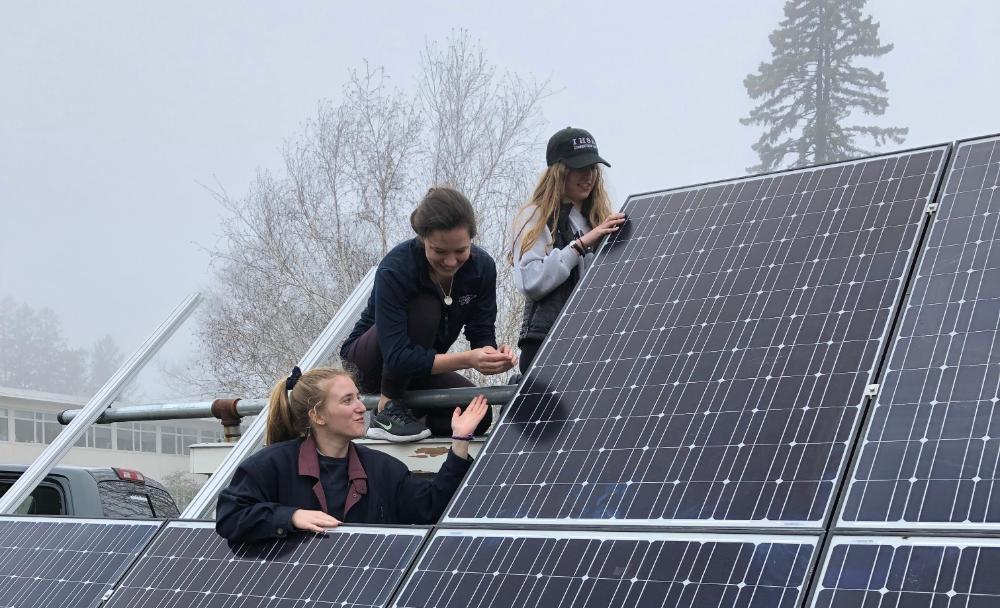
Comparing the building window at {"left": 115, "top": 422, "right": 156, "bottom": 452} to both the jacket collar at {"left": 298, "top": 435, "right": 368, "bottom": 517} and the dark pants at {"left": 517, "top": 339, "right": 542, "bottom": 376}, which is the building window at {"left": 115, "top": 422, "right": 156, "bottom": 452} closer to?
the dark pants at {"left": 517, "top": 339, "right": 542, "bottom": 376}

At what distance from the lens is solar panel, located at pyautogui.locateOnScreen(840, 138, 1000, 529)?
3275 millimetres

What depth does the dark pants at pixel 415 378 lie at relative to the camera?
564 centimetres

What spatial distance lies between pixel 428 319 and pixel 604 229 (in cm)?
92

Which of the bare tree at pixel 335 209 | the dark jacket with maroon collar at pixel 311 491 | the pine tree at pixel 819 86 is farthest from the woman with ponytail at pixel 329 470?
the pine tree at pixel 819 86

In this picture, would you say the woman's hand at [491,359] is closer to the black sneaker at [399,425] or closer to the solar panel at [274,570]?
the black sneaker at [399,425]

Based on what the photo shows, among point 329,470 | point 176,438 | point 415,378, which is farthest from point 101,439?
point 329,470

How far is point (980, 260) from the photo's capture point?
158 inches

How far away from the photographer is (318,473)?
16.0ft

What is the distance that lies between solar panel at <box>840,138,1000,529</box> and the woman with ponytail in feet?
5.90

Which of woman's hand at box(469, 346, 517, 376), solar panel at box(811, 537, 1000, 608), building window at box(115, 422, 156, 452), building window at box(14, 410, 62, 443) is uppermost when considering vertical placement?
solar panel at box(811, 537, 1000, 608)

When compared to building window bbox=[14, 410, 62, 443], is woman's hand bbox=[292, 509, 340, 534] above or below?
above

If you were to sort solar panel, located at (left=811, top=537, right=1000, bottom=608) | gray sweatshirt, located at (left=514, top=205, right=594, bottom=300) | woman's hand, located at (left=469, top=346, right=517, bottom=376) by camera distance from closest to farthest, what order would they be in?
solar panel, located at (left=811, top=537, right=1000, bottom=608)
woman's hand, located at (left=469, top=346, right=517, bottom=376)
gray sweatshirt, located at (left=514, top=205, right=594, bottom=300)

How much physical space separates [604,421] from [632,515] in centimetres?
57

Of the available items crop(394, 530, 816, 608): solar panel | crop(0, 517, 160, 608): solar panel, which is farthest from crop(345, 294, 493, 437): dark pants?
crop(394, 530, 816, 608): solar panel
